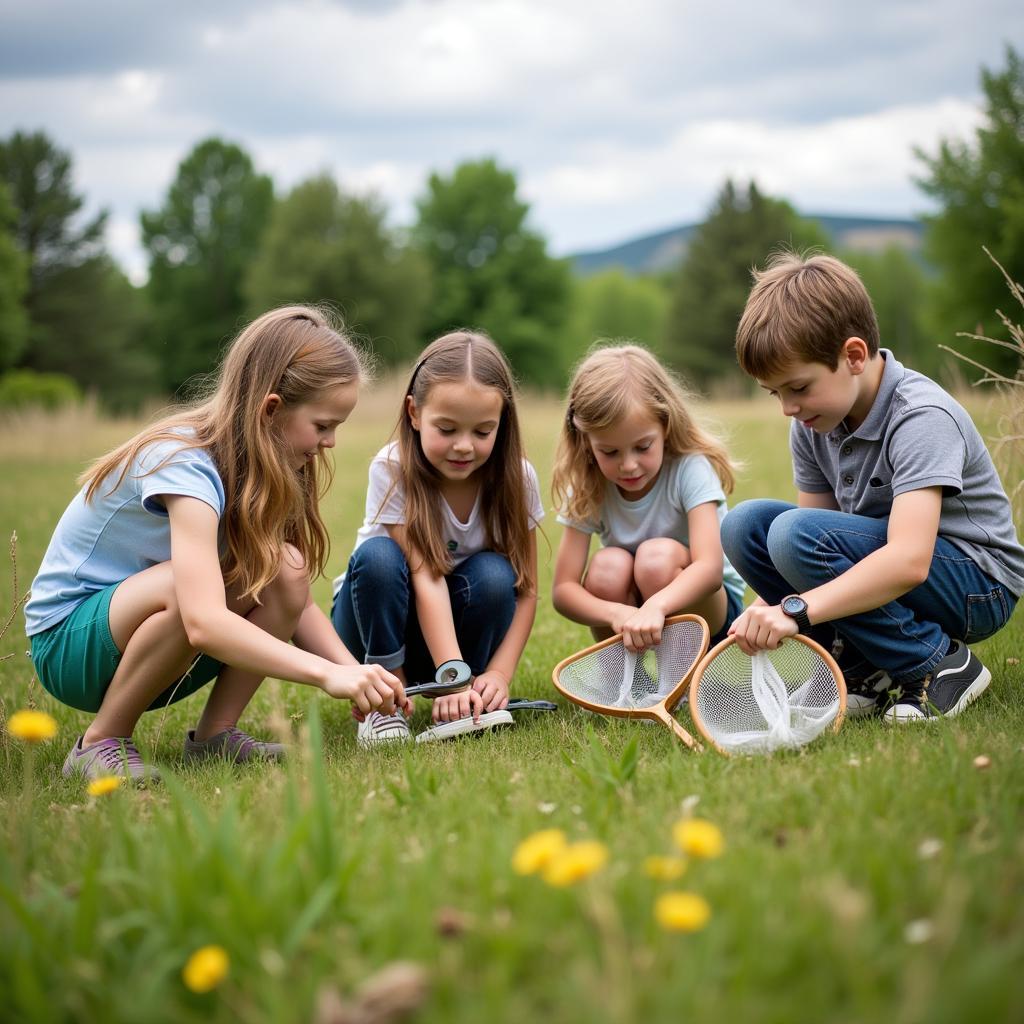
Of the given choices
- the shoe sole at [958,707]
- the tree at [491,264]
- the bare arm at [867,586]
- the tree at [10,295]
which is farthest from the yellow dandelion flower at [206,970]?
the tree at [491,264]

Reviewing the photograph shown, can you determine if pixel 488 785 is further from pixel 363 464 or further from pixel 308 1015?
pixel 363 464

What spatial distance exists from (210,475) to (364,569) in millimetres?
680

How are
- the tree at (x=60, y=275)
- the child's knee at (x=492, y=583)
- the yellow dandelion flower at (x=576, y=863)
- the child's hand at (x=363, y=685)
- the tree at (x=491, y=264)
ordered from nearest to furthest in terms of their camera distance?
the yellow dandelion flower at (x=576, y=863)
the child's hand at (x=363, y=685)
the child's knee at (x=492, y=583)
the tree at (x=60, y=275)
the tree at (x=491, y=264)

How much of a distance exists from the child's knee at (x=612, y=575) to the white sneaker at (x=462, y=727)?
0.69m

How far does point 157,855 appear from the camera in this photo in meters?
1.66

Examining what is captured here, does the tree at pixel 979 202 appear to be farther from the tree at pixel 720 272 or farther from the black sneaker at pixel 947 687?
the black sneaker at pixel 947 687

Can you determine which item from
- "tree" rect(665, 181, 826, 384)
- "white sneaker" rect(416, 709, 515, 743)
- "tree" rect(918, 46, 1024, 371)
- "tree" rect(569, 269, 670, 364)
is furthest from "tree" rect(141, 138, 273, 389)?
"white sneaker" rect(416, 709, 515, 743)

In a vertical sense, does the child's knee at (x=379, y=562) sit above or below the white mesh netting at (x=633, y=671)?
above

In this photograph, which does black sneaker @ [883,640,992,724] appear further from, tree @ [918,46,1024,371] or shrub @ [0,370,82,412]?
shrub @ [0,370,82,412]

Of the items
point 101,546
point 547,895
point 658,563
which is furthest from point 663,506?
point 547,895

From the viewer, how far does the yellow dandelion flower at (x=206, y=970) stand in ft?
4.19

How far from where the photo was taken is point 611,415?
3.26 metres

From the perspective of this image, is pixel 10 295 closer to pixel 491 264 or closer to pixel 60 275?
pixel 60 275

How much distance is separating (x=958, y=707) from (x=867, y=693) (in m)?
0.32
